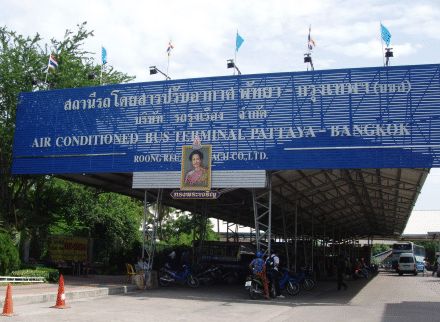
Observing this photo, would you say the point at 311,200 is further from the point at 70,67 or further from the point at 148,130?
the point at 70,67

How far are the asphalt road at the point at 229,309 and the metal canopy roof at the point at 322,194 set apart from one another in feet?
14.8

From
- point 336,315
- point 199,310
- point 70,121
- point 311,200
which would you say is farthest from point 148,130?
point 311,200

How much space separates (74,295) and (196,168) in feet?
20.4

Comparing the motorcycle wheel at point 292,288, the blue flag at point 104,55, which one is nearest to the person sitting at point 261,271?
the motorcycle wheel at point 292,288

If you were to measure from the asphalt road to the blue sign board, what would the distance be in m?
4.57

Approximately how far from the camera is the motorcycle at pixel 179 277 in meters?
21.1

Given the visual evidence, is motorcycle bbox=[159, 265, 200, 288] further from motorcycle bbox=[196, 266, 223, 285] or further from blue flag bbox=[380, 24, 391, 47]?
blue flag bbox=[380, 24, 391, 47]

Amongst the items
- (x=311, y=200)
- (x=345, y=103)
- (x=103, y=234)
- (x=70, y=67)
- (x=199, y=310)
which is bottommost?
(x=199, y=310)

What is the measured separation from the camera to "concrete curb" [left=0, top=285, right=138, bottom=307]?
46.1 ft

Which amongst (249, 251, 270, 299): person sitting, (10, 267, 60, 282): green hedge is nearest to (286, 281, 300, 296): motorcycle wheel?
(249, 251, 270, 299): person sitting

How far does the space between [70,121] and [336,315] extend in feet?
44.6

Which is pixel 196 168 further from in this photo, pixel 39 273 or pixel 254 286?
pixel 39 273

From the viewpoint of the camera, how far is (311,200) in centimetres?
2906

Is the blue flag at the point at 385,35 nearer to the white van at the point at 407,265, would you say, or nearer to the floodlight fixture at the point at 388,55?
the floodlight fixture at the point at 388,55
